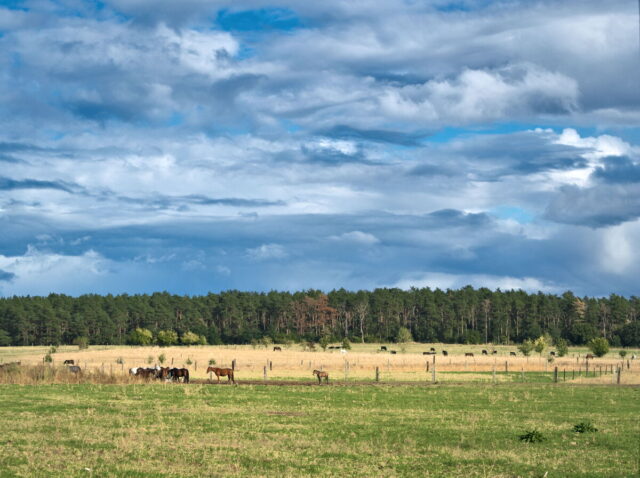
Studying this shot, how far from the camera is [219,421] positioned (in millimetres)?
29188

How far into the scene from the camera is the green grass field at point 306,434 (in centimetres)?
2028

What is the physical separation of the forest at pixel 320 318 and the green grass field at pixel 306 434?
120288mm

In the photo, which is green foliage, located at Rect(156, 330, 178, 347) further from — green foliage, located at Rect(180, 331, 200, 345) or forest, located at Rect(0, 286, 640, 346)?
forest, located at Rect(0, 286, 640, 346)

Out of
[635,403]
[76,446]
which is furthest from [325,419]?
[635,403]

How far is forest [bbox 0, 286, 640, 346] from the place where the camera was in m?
163

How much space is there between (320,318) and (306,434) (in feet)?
523

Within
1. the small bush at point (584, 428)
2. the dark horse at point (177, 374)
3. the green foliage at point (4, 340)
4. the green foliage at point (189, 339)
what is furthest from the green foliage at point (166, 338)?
the small bush at point (584, 428)

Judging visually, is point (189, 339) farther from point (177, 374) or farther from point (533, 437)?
point (533, 437)

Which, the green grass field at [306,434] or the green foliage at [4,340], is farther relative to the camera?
the green foliage at [4,340]

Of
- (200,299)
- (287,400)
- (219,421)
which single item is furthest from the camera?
(200,299)

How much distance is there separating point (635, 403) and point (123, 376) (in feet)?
108

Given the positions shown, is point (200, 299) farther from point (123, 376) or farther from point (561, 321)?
point (123, 376)

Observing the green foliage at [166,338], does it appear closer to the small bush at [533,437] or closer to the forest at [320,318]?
the forest at [320,318]

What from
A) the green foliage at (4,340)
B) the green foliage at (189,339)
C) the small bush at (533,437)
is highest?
the small bush at (533,437)
